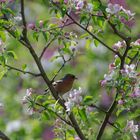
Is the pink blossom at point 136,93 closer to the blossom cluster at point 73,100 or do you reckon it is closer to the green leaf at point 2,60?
the blossom cluster at point 73,100

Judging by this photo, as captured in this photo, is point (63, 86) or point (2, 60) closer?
point (2, 60)

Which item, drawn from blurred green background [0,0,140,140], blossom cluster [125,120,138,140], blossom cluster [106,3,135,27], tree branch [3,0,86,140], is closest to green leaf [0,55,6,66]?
tree branch [3,0,86,140]

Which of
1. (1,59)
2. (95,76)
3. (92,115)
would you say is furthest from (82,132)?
(95,76)

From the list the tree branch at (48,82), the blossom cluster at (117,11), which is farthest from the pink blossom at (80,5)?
the tree branch at (48,82)

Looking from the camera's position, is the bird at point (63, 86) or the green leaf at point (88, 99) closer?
the green leaf at point (88, 99)

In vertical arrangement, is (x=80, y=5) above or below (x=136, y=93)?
above

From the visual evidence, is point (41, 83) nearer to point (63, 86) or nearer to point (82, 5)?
point (63, 86)

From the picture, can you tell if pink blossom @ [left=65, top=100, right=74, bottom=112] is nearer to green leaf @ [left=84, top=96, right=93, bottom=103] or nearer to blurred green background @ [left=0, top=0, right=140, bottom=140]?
green leaf @ [left=84, top=96, right=93, bottom=103]

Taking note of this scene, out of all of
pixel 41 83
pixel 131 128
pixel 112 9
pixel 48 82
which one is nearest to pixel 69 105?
pixel 48 82

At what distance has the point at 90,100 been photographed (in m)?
2.88

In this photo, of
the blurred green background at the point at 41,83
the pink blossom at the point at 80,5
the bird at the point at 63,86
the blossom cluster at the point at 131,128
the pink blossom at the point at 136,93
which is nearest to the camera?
the pink blossom at the point at 136,93

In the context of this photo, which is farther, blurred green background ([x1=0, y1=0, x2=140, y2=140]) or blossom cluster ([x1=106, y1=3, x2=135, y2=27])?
blurred green background ([x1=0, y1=0, x2=140, y2=140])

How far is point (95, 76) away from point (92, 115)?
12.8ft

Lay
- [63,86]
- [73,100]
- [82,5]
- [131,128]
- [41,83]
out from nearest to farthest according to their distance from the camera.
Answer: [73,100] < [82,5] < [131,128] < [63,86] < [41,83]
